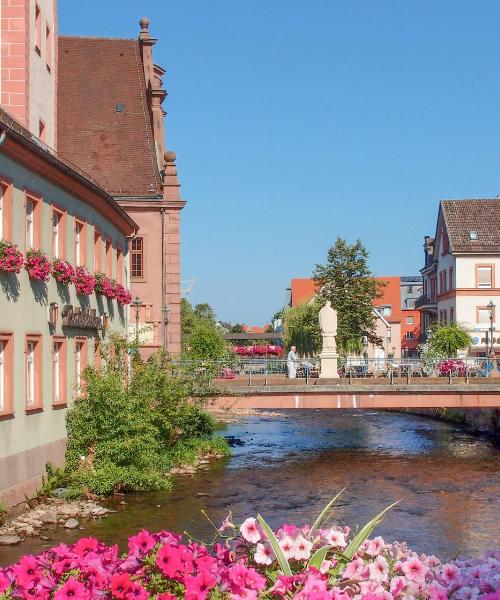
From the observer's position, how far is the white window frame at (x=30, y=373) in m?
20.0

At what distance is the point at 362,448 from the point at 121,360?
12.2 meters

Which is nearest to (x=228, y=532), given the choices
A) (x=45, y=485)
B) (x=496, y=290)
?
(x=45, y=485)

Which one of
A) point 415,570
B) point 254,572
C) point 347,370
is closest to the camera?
point 254,572

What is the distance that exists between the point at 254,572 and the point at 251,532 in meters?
0.52

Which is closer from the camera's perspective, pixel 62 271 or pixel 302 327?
pixel 62 271

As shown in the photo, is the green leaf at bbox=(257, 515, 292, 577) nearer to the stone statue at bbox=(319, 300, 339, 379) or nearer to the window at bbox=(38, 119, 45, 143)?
the window at bbox=(38, 119, 45, 143)

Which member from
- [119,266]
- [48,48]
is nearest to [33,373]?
[48,48]

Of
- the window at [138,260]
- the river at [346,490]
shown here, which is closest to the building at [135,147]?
the window at [138,260]

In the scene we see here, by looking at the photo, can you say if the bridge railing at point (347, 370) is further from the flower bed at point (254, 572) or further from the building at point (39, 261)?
the flower bed at point (254, 572)

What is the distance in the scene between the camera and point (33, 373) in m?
20.4

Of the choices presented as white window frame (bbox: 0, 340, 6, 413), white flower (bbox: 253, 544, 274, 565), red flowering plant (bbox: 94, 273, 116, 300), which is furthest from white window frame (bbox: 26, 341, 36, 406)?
white flower (bbox: 253, 544, 274, 565)

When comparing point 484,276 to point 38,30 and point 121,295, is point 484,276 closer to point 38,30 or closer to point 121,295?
point 121,295

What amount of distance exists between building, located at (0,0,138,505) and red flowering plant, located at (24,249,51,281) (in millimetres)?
22

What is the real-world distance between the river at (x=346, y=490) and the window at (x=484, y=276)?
73.4ft
